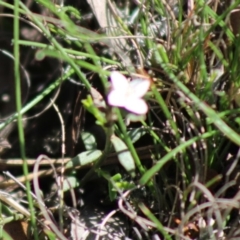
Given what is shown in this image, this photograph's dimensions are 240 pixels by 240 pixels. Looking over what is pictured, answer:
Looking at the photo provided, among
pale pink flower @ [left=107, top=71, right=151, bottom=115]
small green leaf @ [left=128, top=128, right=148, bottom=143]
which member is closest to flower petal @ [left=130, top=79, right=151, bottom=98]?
pale pink flower @ [left=107, top=71, right=151, bottom=115]

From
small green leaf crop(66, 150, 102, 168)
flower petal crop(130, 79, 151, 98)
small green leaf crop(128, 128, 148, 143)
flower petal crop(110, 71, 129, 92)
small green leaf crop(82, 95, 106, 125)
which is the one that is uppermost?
flower petal crop(110, 71, 129, 92)

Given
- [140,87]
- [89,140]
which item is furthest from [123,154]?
[89,140]

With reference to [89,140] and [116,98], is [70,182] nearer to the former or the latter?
[89,140]

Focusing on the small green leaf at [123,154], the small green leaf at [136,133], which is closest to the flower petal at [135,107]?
the small green leaf at [123,154]

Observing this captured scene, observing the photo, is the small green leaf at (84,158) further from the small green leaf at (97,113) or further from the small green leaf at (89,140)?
the small green leaf at (97,113)

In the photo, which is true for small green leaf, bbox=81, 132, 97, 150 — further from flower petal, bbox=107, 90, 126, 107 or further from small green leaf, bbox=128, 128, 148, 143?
flower petal, bbox=107, 90, 126, 107
